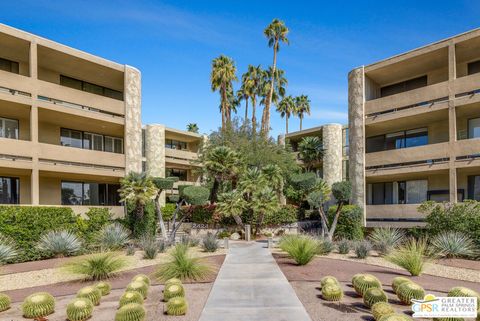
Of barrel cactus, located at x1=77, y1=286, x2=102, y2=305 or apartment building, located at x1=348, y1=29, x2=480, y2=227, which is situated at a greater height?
apartment building, located at x1=348, y1=29, x2=480, y2=227

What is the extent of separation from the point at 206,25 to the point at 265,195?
42.6 feet

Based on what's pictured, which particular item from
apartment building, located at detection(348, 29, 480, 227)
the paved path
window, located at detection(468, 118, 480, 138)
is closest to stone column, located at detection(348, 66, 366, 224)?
apartment building, located at detection(348, 29, 480, 227)

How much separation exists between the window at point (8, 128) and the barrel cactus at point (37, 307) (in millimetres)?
17510

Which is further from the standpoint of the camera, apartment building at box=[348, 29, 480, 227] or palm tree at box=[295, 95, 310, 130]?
palm tree at box=[295, 95, 310, 130]

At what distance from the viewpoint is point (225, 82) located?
1768 inches

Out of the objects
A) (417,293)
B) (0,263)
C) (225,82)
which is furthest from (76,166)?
(225,82)

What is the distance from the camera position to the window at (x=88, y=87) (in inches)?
994

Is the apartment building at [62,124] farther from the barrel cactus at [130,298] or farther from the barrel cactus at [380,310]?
the barrel cactus at [380,310]

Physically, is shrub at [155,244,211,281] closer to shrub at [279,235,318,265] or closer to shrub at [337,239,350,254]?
shrub at [279,235,318,265]

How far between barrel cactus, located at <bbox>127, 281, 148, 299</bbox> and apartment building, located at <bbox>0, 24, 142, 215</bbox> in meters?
14.8

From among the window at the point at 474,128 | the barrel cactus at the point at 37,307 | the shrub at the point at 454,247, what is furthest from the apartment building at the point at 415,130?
the barrel cactus at the point at 37,307

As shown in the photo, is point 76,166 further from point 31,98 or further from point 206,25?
point 206,25

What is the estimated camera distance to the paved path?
25.8ft

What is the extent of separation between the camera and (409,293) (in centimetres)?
846
